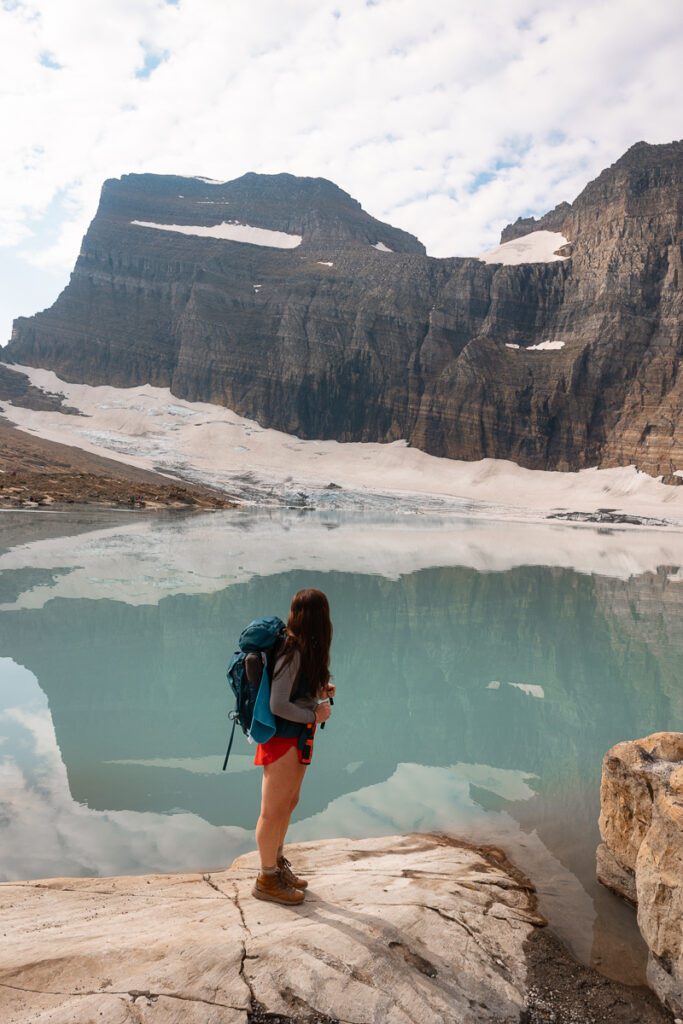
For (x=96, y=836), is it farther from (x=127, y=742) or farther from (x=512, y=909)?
(x=512, y=909)

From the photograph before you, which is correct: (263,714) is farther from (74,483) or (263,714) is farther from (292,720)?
(74,483)

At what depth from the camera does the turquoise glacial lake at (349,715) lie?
4234 millimetres

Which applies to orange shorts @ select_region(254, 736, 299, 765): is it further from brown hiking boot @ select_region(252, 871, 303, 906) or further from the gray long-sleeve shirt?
brown hiking boot @ select_region(252, 871, 303, 906)

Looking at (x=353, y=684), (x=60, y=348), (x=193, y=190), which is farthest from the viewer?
(x=193, y=190)

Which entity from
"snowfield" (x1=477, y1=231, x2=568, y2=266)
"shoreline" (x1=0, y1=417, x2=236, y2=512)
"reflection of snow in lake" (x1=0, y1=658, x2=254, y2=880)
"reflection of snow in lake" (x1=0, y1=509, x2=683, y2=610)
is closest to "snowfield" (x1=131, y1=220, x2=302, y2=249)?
"snowfield" (x1=477, y1=231, x2=568, y2=266)

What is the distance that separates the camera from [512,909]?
3404 millimetres

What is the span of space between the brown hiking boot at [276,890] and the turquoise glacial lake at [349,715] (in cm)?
98

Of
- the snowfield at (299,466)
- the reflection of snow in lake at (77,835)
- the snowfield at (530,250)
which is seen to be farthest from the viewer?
the snowfield at (530,250)

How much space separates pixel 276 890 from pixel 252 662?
1.19 m

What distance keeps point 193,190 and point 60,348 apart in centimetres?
5296

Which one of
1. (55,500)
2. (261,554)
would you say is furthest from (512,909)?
(55,500)

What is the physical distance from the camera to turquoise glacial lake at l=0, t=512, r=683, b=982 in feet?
13.9

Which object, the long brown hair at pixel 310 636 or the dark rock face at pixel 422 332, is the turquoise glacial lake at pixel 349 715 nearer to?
the long brown hair at pixel 310 636

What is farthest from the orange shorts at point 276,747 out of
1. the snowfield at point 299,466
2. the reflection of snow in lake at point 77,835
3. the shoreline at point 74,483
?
the snowfield at point 299,466
